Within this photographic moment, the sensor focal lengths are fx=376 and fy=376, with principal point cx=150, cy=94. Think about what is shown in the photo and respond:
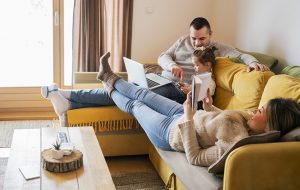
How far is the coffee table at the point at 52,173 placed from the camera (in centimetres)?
167

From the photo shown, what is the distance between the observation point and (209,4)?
4250 millimetres

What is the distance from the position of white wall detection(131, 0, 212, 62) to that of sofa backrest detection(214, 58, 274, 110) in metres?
1.39

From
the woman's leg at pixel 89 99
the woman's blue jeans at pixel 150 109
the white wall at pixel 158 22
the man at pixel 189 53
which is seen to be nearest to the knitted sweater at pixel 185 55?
the man at pixel 189 53

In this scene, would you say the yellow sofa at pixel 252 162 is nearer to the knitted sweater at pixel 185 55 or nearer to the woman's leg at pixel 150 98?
the woman's leg at pixel 150 98

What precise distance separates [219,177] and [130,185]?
0.97 meters

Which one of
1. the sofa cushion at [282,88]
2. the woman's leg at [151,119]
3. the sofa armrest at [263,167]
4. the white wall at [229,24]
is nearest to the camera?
the sofa armrest at [263,167]

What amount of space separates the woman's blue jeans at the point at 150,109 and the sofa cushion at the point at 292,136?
68 cm

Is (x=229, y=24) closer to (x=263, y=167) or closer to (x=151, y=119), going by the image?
(x=151, y=119)

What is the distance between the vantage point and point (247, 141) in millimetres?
1629

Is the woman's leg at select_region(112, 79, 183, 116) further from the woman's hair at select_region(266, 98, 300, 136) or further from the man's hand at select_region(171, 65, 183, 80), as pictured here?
the woman's hair at select_region(266, 98, 300, 136)

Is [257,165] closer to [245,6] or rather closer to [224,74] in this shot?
[224,74]

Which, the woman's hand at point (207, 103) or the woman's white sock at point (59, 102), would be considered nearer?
the woman's hand at point (207, 103)

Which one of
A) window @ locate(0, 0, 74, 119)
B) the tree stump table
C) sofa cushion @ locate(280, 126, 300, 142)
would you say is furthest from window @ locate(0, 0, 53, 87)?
sofa cushion @ locate(280, 126, 300, 142)

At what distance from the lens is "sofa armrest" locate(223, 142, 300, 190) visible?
157cm
